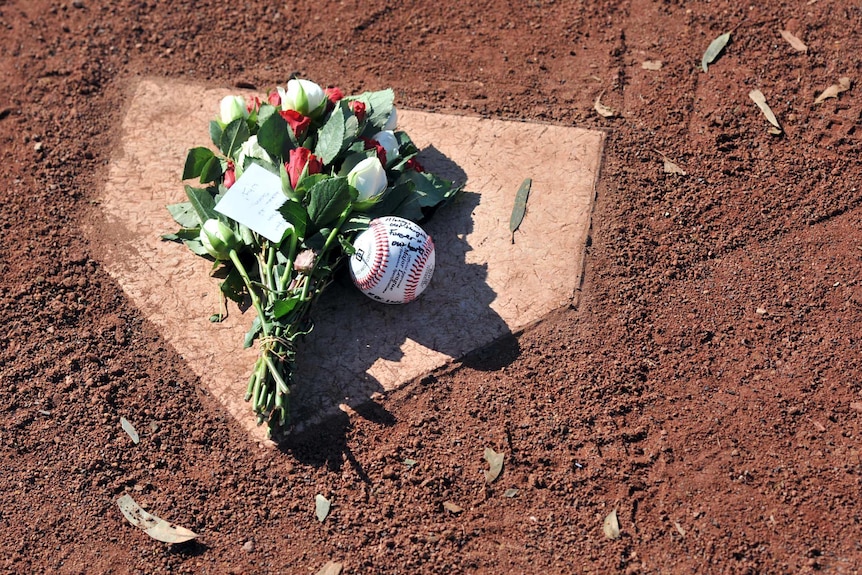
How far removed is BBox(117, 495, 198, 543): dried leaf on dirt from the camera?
2.69 metres

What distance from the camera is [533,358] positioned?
301 cm

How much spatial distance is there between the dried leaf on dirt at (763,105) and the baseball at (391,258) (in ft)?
5.65

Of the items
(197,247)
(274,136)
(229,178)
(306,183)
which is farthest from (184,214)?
(306,183)

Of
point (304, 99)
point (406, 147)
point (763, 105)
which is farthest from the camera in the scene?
point (763, 105)

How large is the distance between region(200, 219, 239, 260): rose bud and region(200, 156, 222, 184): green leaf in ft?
0.96

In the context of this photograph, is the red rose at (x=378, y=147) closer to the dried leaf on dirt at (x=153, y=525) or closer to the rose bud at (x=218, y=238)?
the rose bud at (x=218, y=238)

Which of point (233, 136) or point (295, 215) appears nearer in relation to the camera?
point (295, 215)

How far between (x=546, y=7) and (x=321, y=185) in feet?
6.28

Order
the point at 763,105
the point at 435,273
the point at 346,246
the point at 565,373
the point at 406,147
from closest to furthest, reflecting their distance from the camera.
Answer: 1. the point at 346,246
2. the point at 565,373
3. the point at 435,273
4. the point at 406,147
5. the point at 763,105

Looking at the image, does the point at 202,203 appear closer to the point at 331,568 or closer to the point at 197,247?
the point at 197,247

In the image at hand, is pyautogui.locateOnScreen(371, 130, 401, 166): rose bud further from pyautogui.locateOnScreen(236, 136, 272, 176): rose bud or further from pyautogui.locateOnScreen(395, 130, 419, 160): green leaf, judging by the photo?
pyautogui.locateOnScreen(236, 136, 272, 176): rose bud

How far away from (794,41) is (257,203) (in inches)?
104

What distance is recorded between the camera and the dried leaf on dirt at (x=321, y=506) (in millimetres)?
2721

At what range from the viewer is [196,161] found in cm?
315
